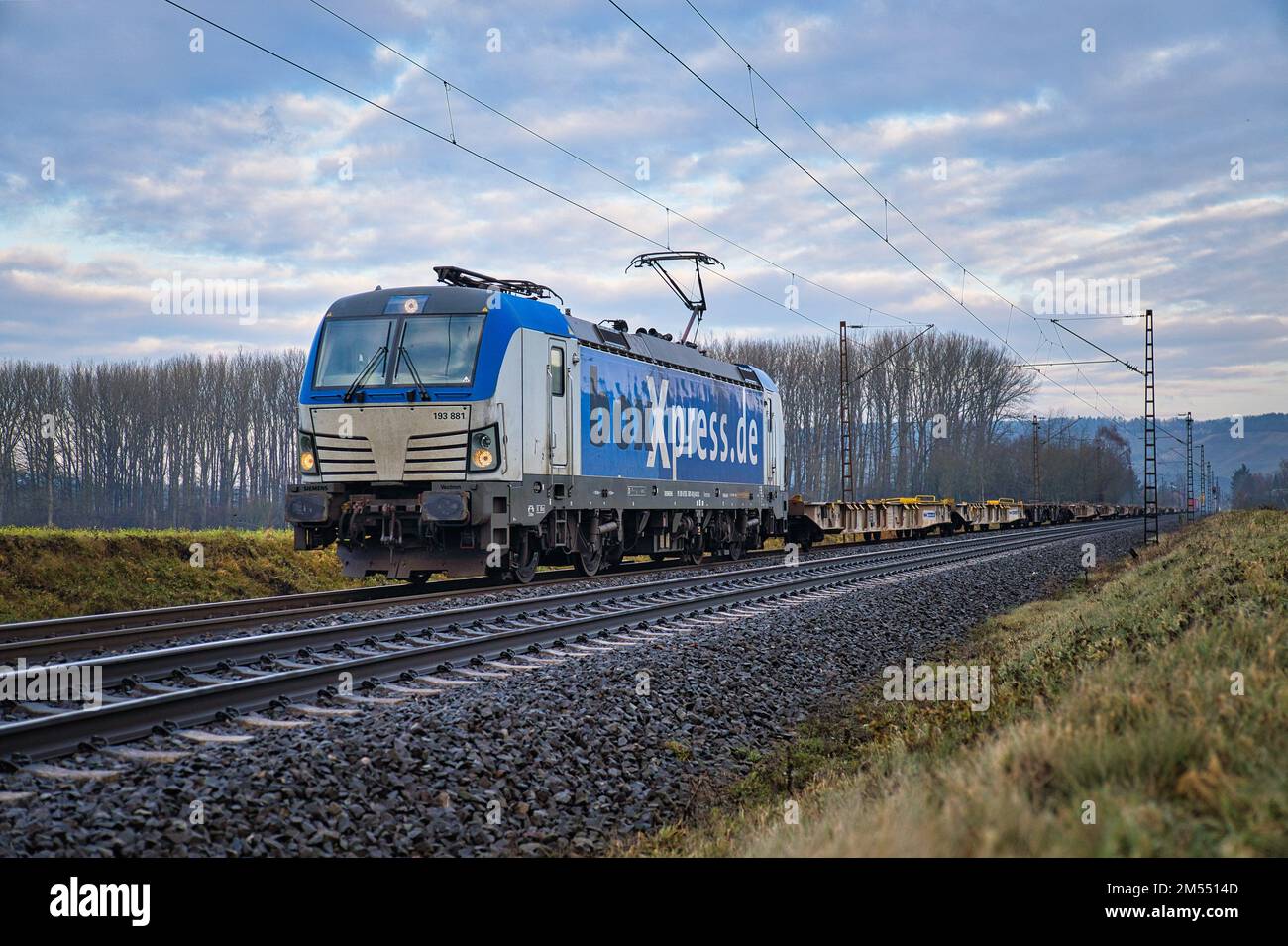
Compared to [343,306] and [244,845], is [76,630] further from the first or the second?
[244,845]

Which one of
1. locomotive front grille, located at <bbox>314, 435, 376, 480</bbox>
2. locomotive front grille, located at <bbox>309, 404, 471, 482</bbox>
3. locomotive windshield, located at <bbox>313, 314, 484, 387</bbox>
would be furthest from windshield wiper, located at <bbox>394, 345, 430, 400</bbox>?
locomotive front grille, located at <bbox>314, 435, 376, 480</bbox>

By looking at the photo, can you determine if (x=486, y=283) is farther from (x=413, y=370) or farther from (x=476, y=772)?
(x=476, y=772)

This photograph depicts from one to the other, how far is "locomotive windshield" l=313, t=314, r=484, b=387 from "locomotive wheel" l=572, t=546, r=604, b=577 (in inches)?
179

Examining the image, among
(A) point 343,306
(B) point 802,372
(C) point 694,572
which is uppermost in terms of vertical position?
(B) point 802,372

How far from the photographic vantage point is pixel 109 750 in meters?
5.50

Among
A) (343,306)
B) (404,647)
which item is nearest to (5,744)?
(404,647)

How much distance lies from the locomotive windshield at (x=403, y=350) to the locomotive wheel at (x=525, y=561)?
2942 millimetres

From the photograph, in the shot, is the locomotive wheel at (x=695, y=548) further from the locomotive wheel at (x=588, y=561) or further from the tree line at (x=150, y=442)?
the tree line at (x=150, y=442)

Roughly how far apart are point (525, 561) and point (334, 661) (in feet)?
23.4

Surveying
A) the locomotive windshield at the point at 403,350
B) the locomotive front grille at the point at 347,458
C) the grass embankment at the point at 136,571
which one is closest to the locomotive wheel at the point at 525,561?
the locomotive front grille at the point at 347,458

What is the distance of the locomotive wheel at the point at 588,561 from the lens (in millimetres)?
16938

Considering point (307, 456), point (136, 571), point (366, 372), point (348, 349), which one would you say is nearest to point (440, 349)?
point (366, 372)

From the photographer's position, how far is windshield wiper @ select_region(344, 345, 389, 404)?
13.7 m
